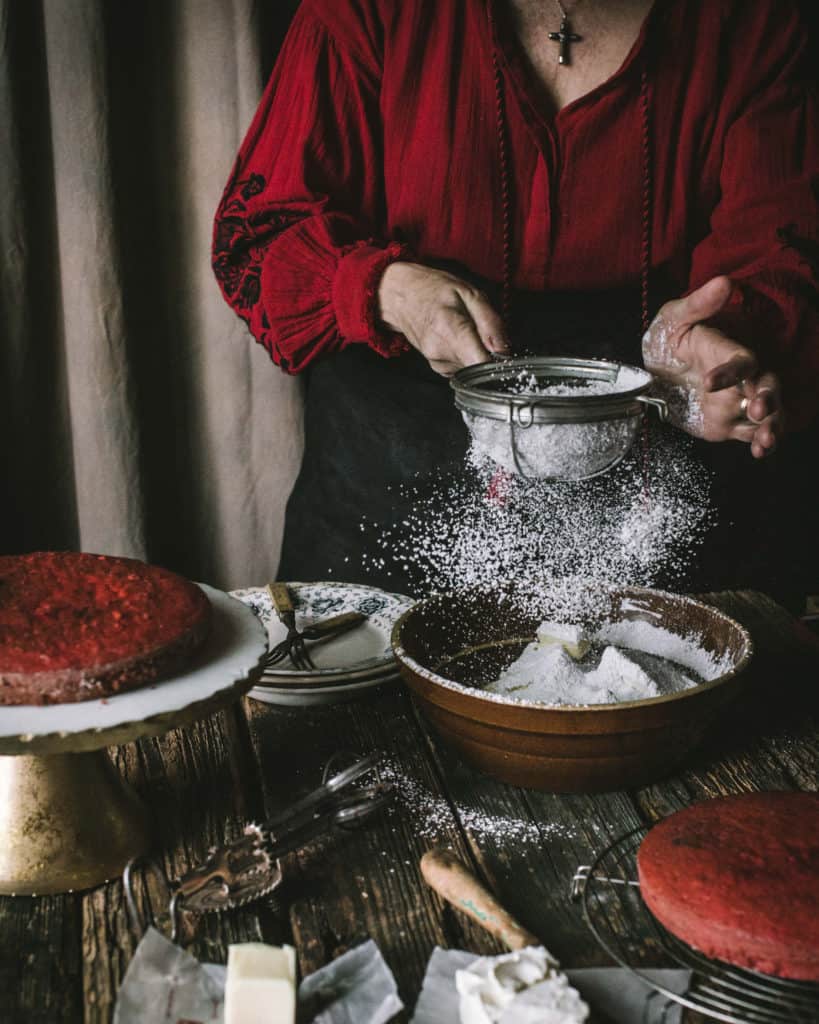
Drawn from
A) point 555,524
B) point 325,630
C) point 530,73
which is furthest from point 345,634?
point 530,73

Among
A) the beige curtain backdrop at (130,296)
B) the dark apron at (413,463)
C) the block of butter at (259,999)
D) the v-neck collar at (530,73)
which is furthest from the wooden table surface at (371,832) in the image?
the beige curtain backdrop at (130,296)

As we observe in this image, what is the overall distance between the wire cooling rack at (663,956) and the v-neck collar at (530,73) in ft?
3.53

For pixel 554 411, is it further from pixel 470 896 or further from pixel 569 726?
pixel 470 896

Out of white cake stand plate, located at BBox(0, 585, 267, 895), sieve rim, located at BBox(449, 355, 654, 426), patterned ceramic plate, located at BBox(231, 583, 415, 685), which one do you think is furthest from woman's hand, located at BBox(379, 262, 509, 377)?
white cake stand plate, located at BBox(0, 585, 267, 895)

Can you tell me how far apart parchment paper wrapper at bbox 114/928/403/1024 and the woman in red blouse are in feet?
3.10

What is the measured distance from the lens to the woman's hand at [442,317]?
1.33 meters

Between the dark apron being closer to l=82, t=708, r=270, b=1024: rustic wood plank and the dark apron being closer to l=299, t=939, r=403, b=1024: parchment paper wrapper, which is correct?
l=82, t=708, r=270, b=1024: rustic wood plank

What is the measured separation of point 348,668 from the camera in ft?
3.89

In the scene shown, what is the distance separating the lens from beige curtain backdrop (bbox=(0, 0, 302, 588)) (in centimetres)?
191

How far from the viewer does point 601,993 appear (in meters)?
0.76

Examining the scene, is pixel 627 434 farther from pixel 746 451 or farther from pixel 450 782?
pixel 746 451

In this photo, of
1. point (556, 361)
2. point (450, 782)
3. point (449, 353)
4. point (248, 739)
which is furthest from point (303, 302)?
point (450, 782)

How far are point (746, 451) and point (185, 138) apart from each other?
1185 mm

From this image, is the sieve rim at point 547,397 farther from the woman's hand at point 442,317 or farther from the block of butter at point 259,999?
the block of butter at point 259,999
